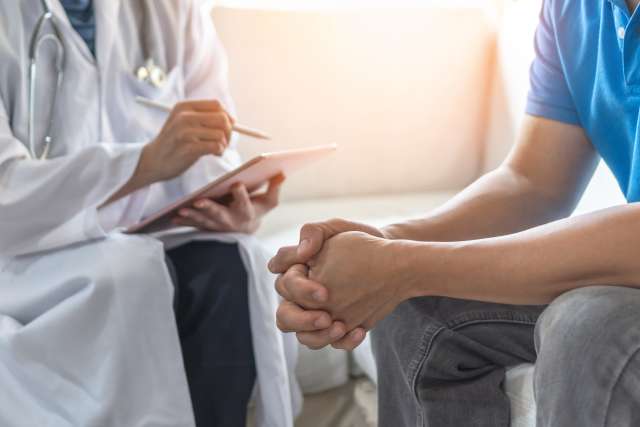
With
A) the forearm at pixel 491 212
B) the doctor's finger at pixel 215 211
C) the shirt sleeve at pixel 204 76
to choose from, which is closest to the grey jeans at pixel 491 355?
the forearm at pixel 491 212

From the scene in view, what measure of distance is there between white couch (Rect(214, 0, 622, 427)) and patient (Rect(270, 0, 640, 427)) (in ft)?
2.04

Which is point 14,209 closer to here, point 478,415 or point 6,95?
point 6,95

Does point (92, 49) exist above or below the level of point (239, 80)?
above

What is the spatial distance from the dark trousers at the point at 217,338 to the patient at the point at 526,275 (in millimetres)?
287

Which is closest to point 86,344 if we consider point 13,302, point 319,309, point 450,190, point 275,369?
point 13,302

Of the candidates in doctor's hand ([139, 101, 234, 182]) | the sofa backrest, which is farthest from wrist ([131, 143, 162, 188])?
the sofa backrest

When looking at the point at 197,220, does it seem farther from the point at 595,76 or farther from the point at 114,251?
the point at 595,76

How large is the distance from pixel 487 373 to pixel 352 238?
0.22m

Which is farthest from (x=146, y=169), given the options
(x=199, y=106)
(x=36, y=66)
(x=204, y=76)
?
(x=204, y=76)

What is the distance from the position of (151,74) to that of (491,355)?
0.72m

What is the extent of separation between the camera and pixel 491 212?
95 cm

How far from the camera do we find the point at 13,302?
1019 mm

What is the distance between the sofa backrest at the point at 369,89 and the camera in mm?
1628

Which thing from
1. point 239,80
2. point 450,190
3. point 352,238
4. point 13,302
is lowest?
point 450,190
